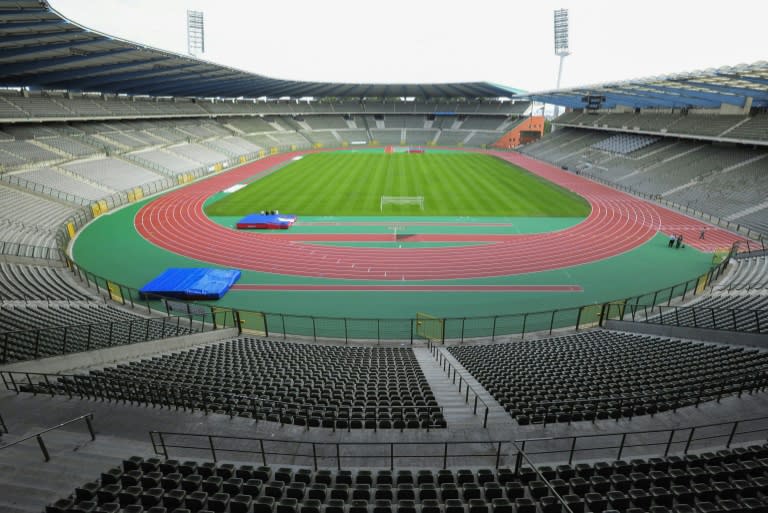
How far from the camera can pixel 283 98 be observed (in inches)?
3834

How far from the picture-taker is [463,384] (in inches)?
464

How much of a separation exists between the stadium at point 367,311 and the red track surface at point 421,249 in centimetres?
26

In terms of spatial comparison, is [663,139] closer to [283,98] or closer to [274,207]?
[274,207]

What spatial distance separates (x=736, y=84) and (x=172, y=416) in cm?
4252

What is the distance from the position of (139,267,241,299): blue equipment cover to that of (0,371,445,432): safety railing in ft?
33.2

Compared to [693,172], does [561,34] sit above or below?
above

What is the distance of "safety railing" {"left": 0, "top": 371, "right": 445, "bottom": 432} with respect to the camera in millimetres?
8383

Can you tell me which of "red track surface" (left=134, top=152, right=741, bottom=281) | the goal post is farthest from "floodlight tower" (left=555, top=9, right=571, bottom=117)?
the goal post

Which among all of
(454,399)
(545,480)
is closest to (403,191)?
(454,399)

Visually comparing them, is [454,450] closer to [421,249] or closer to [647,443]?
[647,443]

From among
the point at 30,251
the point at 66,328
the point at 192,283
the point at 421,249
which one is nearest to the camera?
the point at 66,328

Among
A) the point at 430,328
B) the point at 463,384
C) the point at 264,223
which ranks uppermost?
the point at 264,223

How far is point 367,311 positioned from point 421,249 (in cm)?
892

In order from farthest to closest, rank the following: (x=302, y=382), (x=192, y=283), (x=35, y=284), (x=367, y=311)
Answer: (x=192, y=283) → (x=367, y=311) → (x=35, y=284) → (x=302, y=382)
